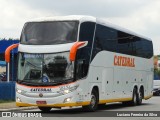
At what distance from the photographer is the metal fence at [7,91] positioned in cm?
3093

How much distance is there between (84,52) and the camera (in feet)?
67.8

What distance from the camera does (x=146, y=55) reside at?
103ft

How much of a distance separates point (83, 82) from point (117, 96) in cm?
542

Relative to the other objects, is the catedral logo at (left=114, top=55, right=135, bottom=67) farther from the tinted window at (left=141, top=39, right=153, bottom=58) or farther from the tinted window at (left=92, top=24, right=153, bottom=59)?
the tinted window at (left=141, top=39, right=153, bottom=58)

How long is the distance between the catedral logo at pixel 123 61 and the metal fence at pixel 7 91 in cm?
812

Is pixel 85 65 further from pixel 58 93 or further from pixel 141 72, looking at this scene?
pixel 141 72

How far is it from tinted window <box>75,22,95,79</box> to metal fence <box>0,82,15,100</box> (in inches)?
433

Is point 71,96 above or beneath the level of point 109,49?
beneath

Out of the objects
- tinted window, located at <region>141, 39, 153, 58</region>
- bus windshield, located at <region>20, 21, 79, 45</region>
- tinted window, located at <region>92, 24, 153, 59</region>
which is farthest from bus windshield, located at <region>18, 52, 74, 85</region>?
tinted window, located at <region>141, 39, 153, 58</region>

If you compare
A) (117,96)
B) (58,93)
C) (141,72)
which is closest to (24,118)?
(58,93)

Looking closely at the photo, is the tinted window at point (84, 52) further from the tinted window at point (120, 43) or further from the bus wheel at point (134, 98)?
the bus wheel at point (134, 98)

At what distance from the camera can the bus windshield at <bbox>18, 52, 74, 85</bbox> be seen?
19.9 meters

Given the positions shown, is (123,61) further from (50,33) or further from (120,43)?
(50,33)

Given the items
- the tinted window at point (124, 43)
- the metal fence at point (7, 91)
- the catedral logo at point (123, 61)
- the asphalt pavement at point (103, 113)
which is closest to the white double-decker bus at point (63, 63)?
the asphalt pavement at point (103, 113)
